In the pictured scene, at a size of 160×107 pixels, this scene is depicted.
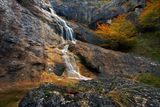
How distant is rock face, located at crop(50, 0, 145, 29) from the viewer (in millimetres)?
18205

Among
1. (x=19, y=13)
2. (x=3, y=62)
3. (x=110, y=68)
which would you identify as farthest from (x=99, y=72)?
(x=19, y=13)

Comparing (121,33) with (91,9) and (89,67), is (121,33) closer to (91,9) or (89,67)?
(89,67)

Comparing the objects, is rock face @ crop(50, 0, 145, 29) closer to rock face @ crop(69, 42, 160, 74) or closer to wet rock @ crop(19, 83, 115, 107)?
rock face @ crop(69, 42, 160, 74)

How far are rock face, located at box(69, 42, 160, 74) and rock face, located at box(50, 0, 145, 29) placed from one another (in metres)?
13.5

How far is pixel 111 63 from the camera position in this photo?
778 cm

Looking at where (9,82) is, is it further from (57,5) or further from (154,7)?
(57,5)

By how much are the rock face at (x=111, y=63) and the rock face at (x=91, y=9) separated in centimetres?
1345

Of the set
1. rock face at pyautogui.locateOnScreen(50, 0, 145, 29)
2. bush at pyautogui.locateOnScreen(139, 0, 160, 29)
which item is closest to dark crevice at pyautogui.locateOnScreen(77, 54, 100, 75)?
bush at pyautogui.locateOnScreen(139, 0, 160, 29)

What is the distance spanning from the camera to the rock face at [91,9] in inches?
717

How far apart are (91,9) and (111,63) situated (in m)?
18.8

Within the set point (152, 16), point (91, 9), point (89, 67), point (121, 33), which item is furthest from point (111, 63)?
point (91, 9)

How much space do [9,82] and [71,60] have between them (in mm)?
3958

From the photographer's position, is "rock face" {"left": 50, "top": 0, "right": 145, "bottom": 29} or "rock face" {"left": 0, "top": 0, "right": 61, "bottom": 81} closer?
"rock face" {"left": 0, "top": 0, "right": 61, "bottom": 81}

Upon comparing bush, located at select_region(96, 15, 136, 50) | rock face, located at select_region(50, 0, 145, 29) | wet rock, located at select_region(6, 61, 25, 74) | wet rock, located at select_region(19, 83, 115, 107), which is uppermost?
rock face, located at select_region(50, 0, 145, 29)
